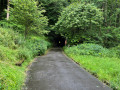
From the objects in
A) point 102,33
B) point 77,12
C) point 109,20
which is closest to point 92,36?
point 102,33

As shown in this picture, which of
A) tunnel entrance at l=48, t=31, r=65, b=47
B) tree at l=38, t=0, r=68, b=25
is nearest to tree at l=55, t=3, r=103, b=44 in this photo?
tree at l=38, t=0, r=68, b=25

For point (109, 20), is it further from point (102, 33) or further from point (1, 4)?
point (1, 4)

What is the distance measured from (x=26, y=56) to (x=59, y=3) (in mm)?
21337

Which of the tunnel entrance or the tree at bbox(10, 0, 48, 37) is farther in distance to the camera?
the tunnel entrance

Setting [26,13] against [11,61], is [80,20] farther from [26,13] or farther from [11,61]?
[11,61]

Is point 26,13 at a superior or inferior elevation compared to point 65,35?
superior

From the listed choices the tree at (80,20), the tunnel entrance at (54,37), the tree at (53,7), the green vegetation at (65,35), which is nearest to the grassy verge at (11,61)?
the green vegetation at (65,35)

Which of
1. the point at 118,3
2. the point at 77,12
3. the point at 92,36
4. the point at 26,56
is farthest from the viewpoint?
the point at 118,3

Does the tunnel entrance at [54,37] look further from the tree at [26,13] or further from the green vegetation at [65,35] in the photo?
the tree at [26,13]

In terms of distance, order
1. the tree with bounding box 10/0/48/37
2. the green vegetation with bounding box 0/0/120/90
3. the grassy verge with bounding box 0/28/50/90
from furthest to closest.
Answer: the tree with bounding box 10/0/48/37, the green vegetation with bounding box 0/0/120/90, the grassy verge with bounding box 0/28/50/90

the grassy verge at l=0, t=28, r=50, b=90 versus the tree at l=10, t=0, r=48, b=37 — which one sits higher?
the tree at l=10, t=0, r=48, b=37

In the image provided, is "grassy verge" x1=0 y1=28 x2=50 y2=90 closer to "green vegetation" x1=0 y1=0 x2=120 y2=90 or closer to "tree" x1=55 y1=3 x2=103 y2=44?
"green vegetation" x1=0 y1=0 x2=120 y2=90

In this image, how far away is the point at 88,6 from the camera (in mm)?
16047

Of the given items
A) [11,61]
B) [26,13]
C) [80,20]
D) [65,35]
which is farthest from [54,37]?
[11,61]
